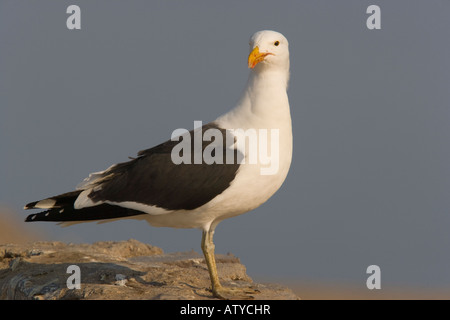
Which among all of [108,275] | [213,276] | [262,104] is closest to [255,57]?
A: [262,104]

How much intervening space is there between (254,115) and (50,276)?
3.20 metres

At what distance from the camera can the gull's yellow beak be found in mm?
7274

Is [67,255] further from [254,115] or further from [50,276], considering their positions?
[254,115]

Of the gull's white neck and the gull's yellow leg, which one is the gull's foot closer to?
the gull's yellow leg

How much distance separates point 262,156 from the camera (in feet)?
23.2

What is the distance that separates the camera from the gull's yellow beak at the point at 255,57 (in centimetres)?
727

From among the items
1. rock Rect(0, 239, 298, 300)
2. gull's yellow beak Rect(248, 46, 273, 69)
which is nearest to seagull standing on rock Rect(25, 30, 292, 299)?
gull's yellow beak Rect(248, 46, 273, 69)

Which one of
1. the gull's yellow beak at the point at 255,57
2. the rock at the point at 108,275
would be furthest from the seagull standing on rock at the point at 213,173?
the rock at the point at 108,275

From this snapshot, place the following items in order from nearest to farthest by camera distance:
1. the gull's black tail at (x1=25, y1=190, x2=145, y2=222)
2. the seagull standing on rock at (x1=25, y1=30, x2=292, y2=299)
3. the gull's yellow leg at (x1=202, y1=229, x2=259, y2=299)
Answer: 1. the seagull standing on rock at (x1=25, y1=30, x2=292, y2=299)
2. the gull's black tail at (x1=25, y1=190, x2=145, y2=222)
3. the gull's yellow leg at (x1=202, y1=229, x2=259, y2=299)

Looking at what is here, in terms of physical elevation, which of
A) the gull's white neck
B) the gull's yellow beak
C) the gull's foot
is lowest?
the gull's foot

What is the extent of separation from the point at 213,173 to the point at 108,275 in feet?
6.72

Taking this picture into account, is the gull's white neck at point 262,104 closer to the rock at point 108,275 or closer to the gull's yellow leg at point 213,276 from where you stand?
the gull's yellow leg at point 213,276

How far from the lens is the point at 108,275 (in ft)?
26.1

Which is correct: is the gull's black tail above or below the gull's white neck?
below
